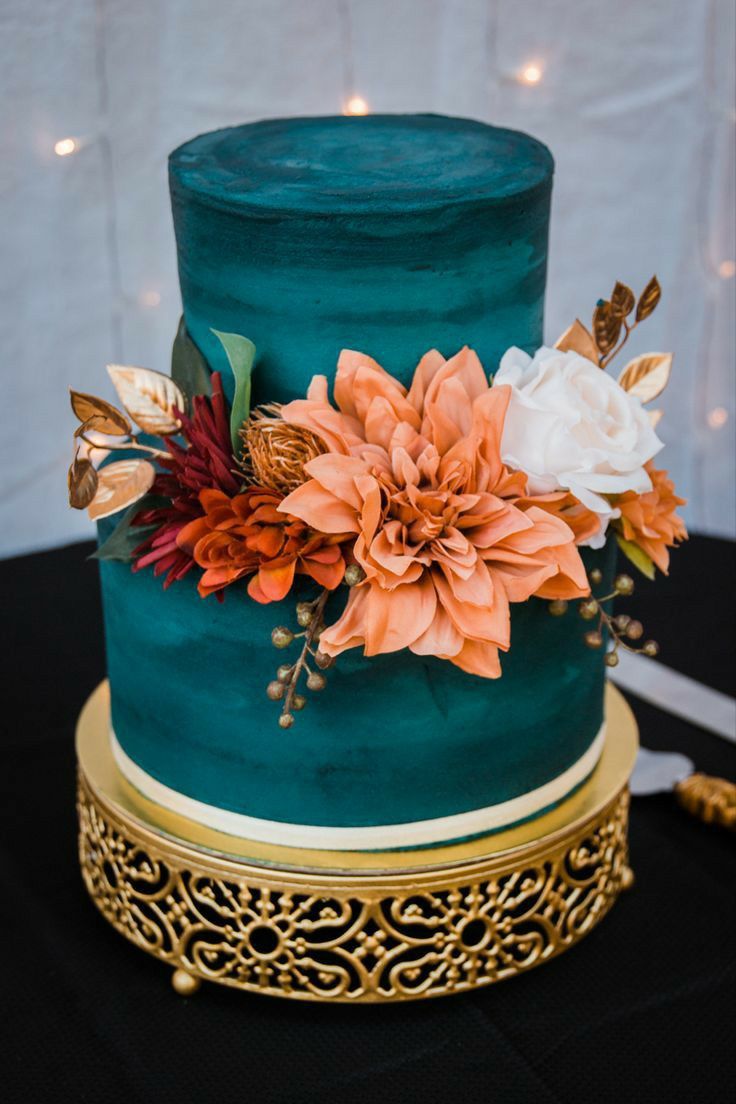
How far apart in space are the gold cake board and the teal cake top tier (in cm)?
31

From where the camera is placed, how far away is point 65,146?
1707 mm

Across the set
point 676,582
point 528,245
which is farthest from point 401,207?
point 676,582

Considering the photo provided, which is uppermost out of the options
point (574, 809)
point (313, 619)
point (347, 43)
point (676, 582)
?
point (347, 43)

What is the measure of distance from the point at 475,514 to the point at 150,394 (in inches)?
9.3

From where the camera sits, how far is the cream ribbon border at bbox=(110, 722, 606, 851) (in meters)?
0.89

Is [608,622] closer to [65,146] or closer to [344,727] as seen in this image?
[344,727]

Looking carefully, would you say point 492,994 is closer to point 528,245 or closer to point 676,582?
point 528,245

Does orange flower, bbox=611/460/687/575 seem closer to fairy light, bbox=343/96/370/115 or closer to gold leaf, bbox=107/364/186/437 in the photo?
gold leaf, bbox=107/364/186/437

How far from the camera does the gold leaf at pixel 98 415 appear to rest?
830mm

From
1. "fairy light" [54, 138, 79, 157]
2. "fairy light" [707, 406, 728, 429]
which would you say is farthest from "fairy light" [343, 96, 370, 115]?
"fairy light" [707, 406, 728, 429]

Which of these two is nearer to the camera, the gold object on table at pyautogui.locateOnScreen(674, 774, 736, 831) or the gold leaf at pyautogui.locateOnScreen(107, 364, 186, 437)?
the gold leaf at pyautogui.locateOnScreen(107, 364, 186, 437)

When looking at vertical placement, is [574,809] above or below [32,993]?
above

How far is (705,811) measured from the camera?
113 centimetres

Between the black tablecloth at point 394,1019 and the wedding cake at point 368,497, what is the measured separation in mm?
135
